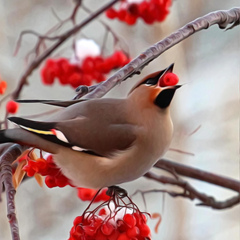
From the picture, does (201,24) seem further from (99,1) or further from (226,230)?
(226,230)

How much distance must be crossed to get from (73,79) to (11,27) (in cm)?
200

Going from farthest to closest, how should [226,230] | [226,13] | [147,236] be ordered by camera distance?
1. [226,230]
2. [226,13]
3. [147,236]

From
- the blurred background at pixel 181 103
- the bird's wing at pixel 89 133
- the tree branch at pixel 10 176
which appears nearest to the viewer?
the tree branch at pixel 10 176

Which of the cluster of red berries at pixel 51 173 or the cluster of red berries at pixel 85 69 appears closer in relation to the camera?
the cluster of red berries at pixel 51 173

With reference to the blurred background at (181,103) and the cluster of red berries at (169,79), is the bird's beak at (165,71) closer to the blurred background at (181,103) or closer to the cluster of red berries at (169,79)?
the cluster of red berries at (169,79)

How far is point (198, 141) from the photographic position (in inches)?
140

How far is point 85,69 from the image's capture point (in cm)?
182

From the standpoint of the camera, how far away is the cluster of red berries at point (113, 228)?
0.99 meters

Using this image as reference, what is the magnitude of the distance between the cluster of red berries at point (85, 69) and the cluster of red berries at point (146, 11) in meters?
0.14

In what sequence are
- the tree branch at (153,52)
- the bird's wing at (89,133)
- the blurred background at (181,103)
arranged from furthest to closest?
the blurred background at (181,103)
the tree branch at (153,52)
the bird's wing at (89,133)

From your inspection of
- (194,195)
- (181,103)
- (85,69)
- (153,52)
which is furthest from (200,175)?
(181,103)

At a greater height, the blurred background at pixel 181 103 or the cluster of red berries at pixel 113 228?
the cluster of red berries at pixel 113 228

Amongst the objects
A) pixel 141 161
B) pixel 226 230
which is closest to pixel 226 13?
pixel 141 161

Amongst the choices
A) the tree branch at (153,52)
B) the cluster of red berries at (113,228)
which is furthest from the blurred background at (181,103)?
the cluster of red berries at (113,228)
